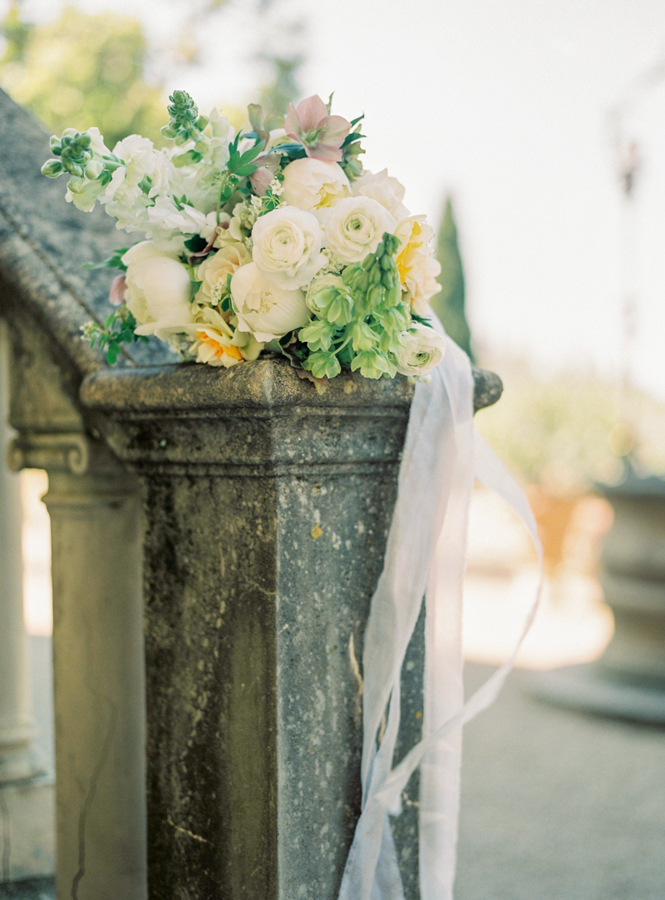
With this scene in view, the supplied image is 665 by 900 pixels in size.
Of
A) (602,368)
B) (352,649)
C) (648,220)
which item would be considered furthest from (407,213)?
(602,368)

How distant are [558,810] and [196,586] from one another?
214cm

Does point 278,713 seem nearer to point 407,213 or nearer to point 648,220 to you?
point 407,213

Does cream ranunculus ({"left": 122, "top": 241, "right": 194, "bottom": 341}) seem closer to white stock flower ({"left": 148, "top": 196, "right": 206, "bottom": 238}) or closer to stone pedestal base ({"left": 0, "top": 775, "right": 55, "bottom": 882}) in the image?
white stock flower ({"left": 148, "top": 196, "right": 206, "bottom": 238})

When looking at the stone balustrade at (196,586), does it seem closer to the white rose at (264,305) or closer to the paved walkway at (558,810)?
the white rose at (264,305)

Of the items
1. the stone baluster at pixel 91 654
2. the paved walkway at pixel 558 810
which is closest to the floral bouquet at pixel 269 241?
the stone baluster at pixel 91 654

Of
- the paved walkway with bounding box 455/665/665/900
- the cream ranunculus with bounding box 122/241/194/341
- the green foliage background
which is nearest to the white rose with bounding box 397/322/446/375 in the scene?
the cream ranunculus with bounding box 122/241/194/341

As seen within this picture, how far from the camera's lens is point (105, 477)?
182 cm

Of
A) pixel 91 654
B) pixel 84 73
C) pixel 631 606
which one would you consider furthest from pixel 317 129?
pixel 84 73

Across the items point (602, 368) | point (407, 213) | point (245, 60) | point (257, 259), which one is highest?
point (245, 60)

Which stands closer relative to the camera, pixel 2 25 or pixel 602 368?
pixel 2 25

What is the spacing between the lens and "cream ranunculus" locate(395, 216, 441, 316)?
1266mm

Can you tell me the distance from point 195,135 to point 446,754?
1169mm

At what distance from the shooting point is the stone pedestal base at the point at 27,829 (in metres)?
2.04

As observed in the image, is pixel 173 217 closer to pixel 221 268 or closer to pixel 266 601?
pixel 221 268
